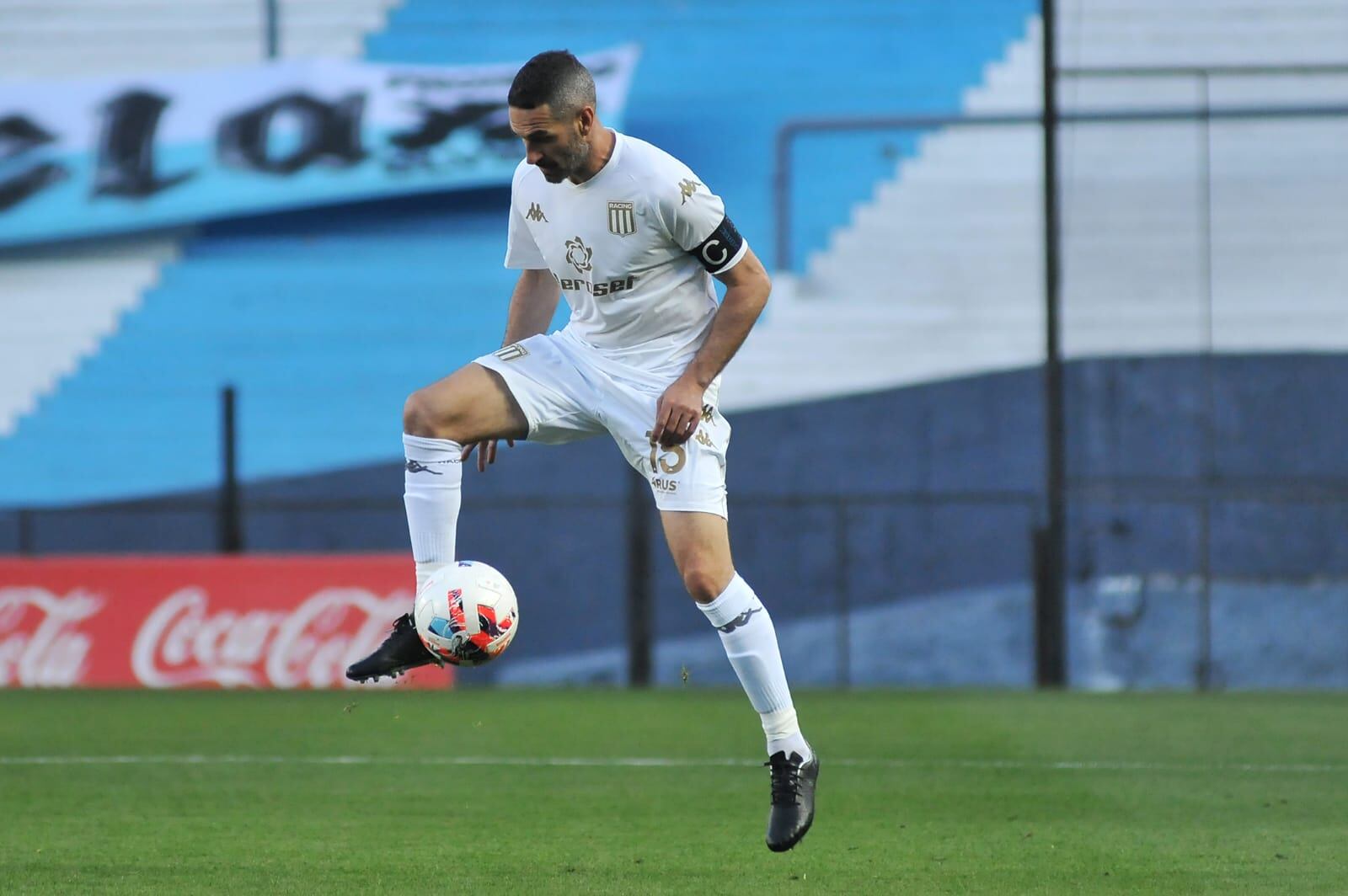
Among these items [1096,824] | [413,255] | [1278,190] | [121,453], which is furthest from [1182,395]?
[1096,824]

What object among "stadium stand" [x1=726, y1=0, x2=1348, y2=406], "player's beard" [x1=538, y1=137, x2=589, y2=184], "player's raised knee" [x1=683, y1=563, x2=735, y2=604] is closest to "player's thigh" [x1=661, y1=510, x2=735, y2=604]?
"player's raised knee" [x1=683, y1=563, x2=735, y2=604]

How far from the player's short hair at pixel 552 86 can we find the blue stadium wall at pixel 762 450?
10751 mm

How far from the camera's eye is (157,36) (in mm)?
17891

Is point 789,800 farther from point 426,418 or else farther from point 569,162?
point 569,162

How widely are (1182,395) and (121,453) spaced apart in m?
9.66

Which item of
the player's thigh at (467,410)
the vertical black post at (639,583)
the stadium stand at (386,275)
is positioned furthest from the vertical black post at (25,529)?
the player's thigh at (467,410)

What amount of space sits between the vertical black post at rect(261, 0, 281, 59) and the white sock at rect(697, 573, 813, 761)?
544 inches

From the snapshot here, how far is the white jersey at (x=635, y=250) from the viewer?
5055mm

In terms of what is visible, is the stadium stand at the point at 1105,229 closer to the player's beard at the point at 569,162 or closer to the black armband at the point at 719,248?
the black armband at the point at 719,248

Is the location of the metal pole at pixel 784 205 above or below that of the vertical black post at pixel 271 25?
below

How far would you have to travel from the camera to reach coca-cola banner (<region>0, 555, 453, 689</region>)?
12.4 meters

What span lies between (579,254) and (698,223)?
0.35 m

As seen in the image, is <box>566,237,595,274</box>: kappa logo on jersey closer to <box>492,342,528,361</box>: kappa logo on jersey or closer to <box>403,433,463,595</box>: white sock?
<box>492,342,528,361</box>: kappa logo on jersey

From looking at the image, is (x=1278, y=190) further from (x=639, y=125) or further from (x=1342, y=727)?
(x=1342, y=727)
